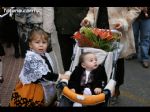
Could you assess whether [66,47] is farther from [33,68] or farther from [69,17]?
[33,68]

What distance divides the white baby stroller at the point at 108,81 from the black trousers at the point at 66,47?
0.76m

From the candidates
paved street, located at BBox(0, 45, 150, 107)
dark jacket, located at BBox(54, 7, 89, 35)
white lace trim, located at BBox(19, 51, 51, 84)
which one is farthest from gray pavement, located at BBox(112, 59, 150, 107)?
white lace trim, located at BBox(19, 51, 51, 84)

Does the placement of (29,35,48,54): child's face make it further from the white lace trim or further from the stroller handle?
the stroller handle

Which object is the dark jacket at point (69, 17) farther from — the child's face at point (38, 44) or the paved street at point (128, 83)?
the paved street at point (128, 83)

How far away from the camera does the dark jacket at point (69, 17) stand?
220 inches

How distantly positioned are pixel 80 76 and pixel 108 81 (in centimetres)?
32

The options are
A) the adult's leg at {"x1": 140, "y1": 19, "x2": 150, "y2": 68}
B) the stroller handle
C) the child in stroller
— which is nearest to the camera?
the stroller handle

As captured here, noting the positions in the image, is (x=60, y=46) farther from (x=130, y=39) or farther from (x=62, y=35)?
(x=130, y=39)

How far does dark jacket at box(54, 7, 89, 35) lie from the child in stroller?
0.78m

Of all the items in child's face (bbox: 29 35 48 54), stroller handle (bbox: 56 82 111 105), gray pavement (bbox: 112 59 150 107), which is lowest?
gray pavement (bbox: 112 59 150 107)

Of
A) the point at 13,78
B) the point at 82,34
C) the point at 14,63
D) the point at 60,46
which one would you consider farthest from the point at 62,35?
the point at 14,63

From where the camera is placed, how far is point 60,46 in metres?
5.94

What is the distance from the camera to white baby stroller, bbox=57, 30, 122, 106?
455cm

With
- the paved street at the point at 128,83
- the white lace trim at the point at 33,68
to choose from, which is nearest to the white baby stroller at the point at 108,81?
the white lace trim at the point at 33,68
